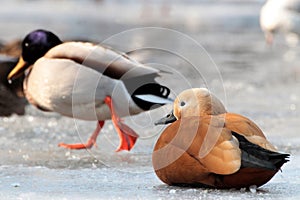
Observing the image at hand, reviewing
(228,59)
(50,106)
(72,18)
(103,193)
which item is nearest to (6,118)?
(50,106)

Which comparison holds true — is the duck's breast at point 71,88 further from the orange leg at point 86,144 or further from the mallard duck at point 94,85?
the orange leg at point 86,144

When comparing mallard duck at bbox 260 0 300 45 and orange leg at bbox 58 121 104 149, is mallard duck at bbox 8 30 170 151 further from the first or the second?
mallard duck at bbox 260 0 300 45

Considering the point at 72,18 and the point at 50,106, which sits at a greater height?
the point at 50,106


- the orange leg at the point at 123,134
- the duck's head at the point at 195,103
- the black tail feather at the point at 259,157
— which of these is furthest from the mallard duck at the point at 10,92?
the black tail feather at the point at 259,157

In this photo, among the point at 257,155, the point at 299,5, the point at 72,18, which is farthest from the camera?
the point at 72,18

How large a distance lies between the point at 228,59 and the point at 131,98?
6.11 meters

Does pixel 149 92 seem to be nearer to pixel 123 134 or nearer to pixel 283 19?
pixel 123 134

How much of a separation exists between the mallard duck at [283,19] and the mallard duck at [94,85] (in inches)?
320

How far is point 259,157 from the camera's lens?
3527 millimetres

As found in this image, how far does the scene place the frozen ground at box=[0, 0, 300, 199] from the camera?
3779 mm

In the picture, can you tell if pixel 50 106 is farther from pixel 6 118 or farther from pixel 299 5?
pixel 299 5

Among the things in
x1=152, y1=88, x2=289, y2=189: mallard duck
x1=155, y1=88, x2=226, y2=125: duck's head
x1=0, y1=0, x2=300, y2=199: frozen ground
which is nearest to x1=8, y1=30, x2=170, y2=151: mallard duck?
x1=0, y1=0, x2=300, y2=199: frozen ground

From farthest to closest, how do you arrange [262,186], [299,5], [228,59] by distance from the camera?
[299,5]
[228,59]
[262,186]

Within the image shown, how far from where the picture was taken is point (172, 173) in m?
3.67
